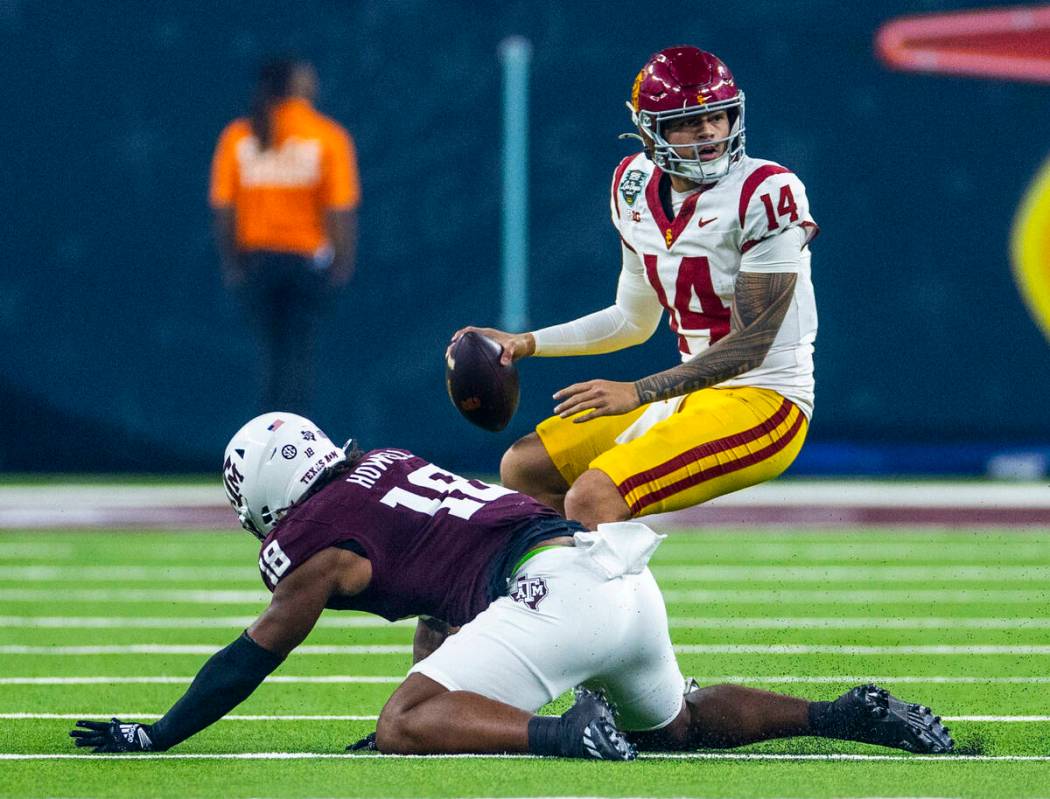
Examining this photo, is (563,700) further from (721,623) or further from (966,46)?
(966,46)

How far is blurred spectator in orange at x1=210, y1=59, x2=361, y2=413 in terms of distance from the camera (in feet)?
32.3

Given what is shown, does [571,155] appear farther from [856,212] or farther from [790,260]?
[790,260]

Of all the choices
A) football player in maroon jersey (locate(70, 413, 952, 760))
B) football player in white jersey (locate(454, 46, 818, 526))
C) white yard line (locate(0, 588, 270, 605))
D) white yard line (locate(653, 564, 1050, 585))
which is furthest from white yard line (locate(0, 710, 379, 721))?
white yard line (locate(653, 564, 1050, 585))

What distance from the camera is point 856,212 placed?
434 inches

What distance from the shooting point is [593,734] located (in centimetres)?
384

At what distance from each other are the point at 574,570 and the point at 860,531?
16.5 feet

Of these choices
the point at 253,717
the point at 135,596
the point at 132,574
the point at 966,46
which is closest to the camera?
the point at 253,717

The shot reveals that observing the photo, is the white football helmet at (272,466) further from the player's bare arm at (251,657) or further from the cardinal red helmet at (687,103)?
the cardinal red helmet at (687,103)

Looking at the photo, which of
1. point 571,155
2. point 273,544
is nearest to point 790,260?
point 273,544

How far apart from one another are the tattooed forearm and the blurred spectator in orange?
17.7 ft

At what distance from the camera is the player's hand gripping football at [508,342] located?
4.74m

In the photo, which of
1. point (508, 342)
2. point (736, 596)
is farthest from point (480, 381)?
point (736, 596)

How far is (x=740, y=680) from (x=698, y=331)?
0.98 m

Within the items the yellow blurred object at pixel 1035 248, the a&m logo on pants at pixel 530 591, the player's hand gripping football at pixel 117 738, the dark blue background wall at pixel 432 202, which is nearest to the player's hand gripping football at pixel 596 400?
the a&m logo on pants at pixel 530 591
